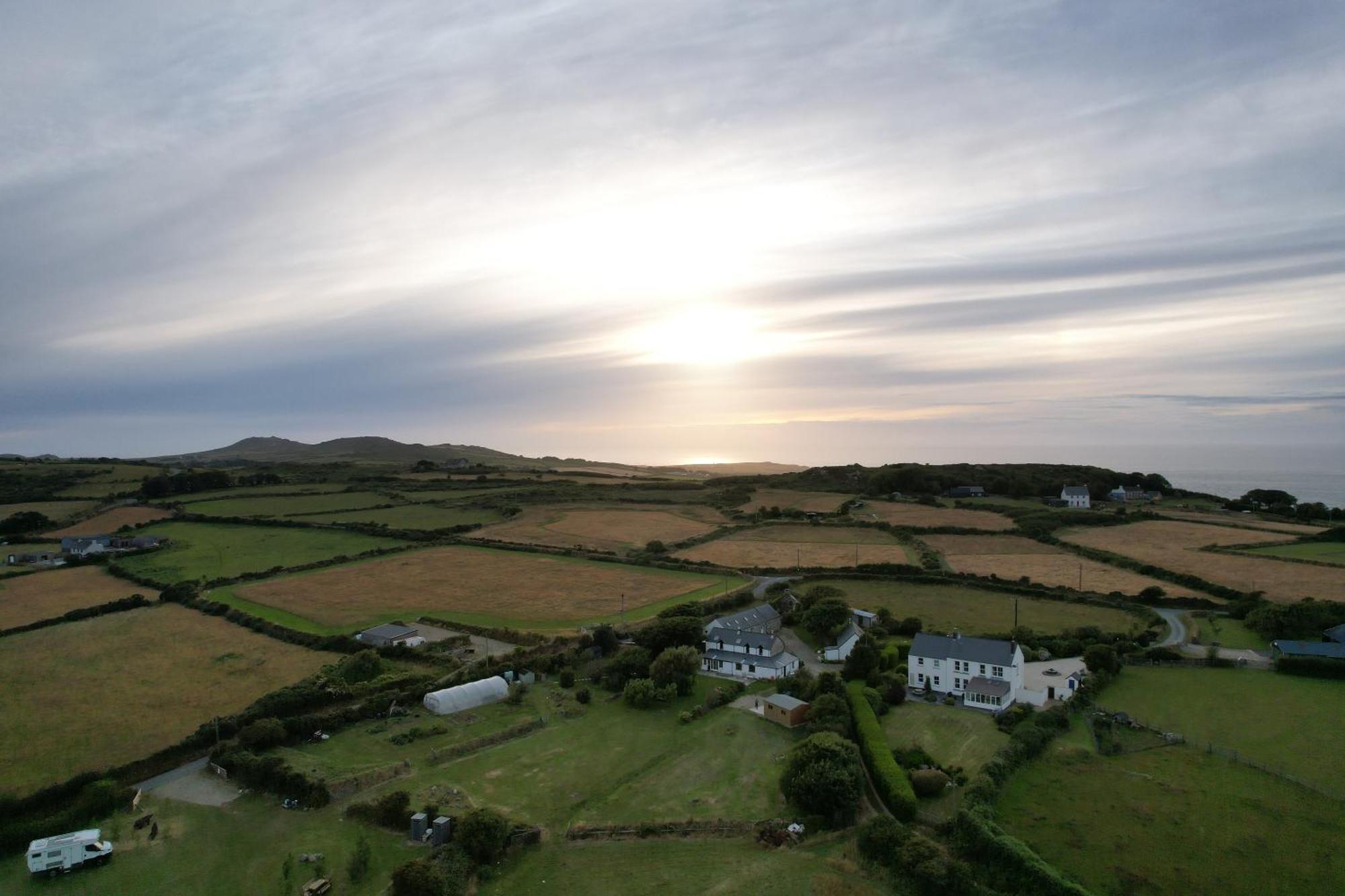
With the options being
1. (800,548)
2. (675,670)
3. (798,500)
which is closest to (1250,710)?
(675,670)

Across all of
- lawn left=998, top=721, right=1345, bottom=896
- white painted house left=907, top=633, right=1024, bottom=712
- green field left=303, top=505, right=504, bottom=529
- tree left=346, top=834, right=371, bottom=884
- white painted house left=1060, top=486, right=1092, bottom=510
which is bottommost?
tree left=346, top=834, right=371, bottom=884

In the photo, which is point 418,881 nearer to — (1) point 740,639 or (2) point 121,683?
(1) point 740,639

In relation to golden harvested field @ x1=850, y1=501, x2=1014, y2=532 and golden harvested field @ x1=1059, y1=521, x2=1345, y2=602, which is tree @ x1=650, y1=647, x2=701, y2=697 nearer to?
golden harvested field @ x1=1059, y1=521, x2=1345, y2=602

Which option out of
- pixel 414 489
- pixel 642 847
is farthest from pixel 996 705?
pixel 414 489

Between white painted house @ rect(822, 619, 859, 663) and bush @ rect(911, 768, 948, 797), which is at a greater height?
white painted house @ rect(822, 619, 859, 663)

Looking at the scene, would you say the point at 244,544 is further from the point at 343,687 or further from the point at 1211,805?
the point at 1211,805

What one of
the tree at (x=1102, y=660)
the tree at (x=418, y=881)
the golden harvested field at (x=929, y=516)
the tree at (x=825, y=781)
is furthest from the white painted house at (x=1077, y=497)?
the tree at (x=418, y=881)

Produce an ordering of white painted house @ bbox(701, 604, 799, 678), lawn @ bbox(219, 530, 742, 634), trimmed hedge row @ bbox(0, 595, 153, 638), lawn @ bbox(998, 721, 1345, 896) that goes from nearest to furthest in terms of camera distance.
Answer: lawn @ bbox(998, 721, 1345, 896) → white painted house @ bbox(701, 604, 799, 678) → trimmed hedge row @ bbox(0, 595, 153, 638) → lawn @ bbox(219, 530, 742, 634)

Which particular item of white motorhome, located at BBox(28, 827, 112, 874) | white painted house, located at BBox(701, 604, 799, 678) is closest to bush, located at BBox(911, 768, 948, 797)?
white painted house, located at BBox(701, 604, 799, 678)
